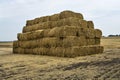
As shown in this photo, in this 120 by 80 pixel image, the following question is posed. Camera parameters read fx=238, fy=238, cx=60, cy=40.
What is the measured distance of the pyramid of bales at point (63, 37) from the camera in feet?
46.3

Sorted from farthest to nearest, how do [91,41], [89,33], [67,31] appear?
[91,41], [89,33], [67,31]

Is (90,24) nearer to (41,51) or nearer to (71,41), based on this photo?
(71,41)

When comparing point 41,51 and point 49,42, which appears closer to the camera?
point 49,42

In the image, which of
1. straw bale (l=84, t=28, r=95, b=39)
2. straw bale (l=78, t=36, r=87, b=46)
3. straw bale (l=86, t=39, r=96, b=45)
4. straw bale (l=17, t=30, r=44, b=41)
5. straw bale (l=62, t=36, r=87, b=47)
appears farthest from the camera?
straw bale (l=17, t=30, r=44, b=41)

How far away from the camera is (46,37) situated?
53.8 feet

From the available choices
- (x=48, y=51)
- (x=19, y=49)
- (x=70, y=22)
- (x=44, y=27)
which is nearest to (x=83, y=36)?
(x=70, y=22)

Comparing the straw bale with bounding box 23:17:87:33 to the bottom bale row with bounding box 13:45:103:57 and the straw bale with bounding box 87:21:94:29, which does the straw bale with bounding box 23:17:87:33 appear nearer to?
the straw bale with bounding box 87:21:94:29

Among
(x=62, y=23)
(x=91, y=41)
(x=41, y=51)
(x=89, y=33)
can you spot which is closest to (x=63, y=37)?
(x=62, y=23)

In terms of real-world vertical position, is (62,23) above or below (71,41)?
above

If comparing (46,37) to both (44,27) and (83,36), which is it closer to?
(44,27)

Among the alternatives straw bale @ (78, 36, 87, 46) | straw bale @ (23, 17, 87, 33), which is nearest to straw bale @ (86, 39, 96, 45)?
straw bale @ (78, 36, 87, 46)

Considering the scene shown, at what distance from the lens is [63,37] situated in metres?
14.3

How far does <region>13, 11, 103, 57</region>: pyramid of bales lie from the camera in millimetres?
14109

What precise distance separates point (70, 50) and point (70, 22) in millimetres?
2034
